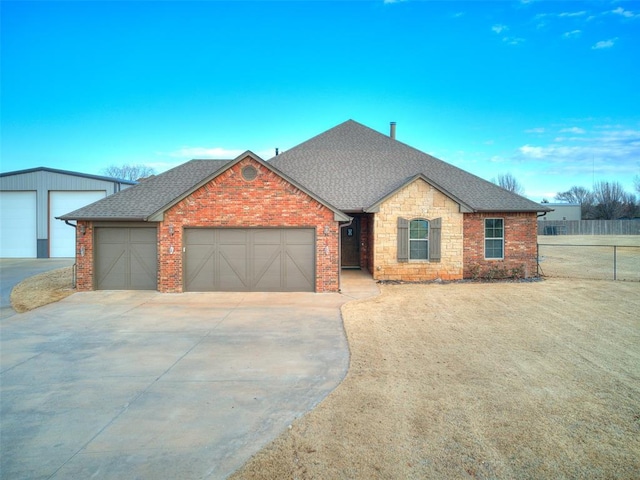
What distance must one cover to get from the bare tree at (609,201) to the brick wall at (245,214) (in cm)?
6951

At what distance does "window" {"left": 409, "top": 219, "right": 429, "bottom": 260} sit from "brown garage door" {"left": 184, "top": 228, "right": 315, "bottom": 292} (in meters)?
4.47

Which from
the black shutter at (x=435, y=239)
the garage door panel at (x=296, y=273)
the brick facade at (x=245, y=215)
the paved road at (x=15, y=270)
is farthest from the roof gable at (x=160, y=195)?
the black shutter at (x=435, y=239)

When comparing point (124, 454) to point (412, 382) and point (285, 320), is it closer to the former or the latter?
point (412, 382)

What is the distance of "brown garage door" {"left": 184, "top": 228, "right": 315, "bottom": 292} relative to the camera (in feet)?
46.9

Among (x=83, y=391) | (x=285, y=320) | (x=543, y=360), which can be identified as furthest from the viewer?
(x=285, y=320)

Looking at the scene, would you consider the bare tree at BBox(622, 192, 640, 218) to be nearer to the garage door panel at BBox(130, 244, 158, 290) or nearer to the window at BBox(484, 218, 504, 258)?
the window at BBox(484, 218, 504, 258)

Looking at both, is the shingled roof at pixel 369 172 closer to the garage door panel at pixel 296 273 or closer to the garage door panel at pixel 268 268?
the garage door panel at pixel 296 273

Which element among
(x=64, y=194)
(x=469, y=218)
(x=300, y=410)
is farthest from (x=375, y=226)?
(x=64, y=194)

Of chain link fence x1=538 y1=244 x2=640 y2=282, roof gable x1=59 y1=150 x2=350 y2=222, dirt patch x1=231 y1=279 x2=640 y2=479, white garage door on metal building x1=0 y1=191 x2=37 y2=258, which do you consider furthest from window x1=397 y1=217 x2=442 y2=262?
white garage door on metal building x1=0 y1=191 x2=37 y2=258

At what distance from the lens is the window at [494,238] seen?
16953 mm

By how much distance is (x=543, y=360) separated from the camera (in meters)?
7.39

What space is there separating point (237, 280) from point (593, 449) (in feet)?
37.8

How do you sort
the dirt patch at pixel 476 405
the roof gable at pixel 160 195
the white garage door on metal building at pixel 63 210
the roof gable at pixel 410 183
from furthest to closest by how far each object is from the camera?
the white garage door on metal building at pixel 63 210
the roof gable at pixel 410 183
the roof gable at pixel 160 195
the dirt patch at pixel 476 405

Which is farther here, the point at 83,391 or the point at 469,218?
the point at 469,218
